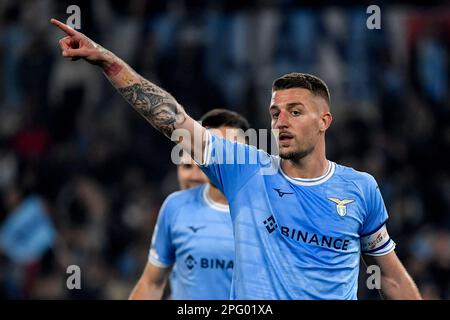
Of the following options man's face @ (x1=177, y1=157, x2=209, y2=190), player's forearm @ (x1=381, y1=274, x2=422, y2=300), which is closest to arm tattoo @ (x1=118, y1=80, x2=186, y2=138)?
player's forearm @ (x1=381, y1=274, x2=422, y2=300)

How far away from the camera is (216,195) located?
6.57 metres

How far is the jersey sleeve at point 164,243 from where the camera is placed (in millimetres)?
6422

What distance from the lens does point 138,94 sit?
15.5 ft

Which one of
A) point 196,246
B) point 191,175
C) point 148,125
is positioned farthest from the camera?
point 148,125

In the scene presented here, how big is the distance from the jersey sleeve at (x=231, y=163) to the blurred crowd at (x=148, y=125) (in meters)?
6.00

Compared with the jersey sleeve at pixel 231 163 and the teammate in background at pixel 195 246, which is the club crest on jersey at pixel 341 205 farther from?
the teammate in background at pixel 195 246

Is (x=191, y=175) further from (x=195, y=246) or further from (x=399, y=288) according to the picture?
(x=399, y=288)

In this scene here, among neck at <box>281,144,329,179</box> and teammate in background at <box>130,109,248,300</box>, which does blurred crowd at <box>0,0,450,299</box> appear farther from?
neck at <box>281,144,329,179</box>

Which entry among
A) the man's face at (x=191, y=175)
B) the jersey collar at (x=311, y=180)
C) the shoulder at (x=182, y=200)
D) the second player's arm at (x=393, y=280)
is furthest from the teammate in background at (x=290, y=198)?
the man's face at (x=191, y=175)

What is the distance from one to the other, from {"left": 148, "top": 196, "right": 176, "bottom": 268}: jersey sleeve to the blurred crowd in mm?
4406

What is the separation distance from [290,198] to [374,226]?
553 mm

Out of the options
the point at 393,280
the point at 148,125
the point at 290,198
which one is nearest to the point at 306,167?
the point at 290,198
